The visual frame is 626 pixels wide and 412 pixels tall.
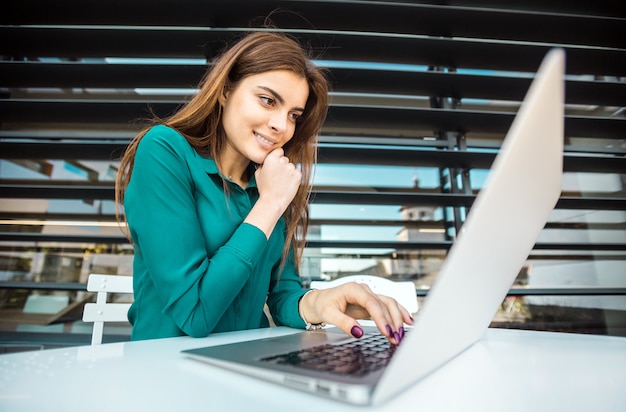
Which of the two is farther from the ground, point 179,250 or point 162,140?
point 162,140

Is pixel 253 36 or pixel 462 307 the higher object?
pixel 253 36

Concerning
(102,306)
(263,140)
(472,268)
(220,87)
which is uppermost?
(220,87)

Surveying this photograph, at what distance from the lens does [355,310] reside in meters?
0.67

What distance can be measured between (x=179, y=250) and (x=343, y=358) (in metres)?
0.37

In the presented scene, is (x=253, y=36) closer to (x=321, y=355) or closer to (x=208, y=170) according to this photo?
(x=208, y=170)

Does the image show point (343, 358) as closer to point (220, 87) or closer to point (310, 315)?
point (310, 315)

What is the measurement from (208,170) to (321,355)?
556mm

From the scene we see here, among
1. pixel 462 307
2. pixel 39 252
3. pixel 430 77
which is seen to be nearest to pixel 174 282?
pixel 462 307

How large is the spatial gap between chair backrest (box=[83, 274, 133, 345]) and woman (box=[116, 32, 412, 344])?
225mm

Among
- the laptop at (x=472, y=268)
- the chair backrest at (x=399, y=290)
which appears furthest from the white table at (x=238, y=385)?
the chair backrest at (x=399, y=290)

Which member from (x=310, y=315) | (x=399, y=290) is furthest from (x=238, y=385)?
(x=399, y=290)

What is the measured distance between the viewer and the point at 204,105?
0.85 meters

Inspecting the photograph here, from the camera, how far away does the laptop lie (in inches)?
8.2

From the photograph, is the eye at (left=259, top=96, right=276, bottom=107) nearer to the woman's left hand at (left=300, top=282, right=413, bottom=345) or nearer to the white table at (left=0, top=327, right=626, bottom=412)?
the woman's left hand at (left=300, top=282, right=413, bottom=345)
